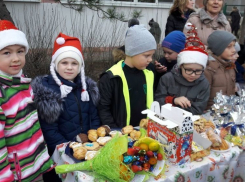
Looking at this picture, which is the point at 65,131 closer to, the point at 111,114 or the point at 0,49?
the point at 111,114

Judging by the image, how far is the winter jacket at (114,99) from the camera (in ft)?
6.91

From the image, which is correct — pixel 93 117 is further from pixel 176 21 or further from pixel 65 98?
pixel 176 21

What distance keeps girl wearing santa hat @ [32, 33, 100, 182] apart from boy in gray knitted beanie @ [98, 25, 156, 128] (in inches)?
4.5

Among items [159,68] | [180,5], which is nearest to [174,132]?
[159,68]

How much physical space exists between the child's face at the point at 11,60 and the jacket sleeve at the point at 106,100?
2.37 ft

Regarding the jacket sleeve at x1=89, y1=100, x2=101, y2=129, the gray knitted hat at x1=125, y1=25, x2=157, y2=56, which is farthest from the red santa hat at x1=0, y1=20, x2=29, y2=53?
the gray knitted hat at x1=125, y1=25, x2=157, y2=56

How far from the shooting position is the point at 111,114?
7.14 feet

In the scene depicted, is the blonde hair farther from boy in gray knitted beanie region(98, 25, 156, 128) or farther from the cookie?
the cookie

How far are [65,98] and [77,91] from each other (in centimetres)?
12

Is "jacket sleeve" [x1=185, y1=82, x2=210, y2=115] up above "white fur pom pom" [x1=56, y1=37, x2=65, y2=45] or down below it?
below

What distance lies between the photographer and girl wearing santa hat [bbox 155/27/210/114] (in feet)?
6.91

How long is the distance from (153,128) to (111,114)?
0.71 m

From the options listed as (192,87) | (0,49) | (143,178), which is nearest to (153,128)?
(143,178)

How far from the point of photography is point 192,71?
212 cm
